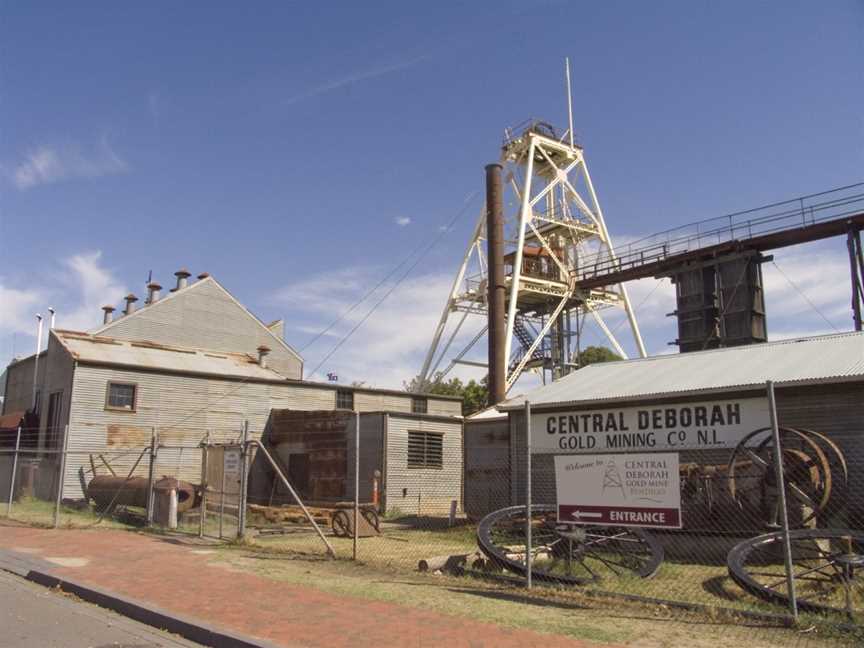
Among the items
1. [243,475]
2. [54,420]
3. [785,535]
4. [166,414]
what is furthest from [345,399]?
[785,535]

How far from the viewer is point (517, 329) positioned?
46219mm

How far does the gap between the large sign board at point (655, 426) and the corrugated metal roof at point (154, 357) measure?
1859 centimetres

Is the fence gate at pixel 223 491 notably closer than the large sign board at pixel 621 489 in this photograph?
No

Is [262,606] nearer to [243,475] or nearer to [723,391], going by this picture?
[243,475]

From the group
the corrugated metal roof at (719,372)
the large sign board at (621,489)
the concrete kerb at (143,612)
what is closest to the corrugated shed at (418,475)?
the corrugated metal roof at (719,372)

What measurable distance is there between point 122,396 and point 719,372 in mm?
22346

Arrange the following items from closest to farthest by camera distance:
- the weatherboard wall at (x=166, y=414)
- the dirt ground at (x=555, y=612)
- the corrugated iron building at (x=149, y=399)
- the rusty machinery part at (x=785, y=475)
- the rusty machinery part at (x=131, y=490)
→ the dirt ground at (x=555, y=612)
the rusty machinery part at (x=785, y=475)
the rusty machinery part at (x=131, y=490)
the weatherboard wall at (x=166, y=414)
the corrugated iron building at (x=149, y=399)

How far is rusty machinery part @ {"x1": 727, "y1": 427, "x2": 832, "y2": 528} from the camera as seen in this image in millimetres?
12211

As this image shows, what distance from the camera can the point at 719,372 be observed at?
53.1ft

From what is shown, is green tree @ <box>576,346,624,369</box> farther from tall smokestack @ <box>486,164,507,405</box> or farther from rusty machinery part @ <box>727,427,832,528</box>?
rusty machinery part @ <box>727,427,832,528</box>

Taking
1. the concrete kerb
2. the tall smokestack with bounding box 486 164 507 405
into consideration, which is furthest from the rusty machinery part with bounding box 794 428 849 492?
the tall smokestack with bounding box 486 164 507 405

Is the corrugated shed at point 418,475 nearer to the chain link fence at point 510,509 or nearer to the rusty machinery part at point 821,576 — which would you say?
the chain link fence at point 510,509

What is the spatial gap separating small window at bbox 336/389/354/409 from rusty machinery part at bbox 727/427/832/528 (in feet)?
77.4

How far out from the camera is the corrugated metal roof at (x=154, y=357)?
29.0m
